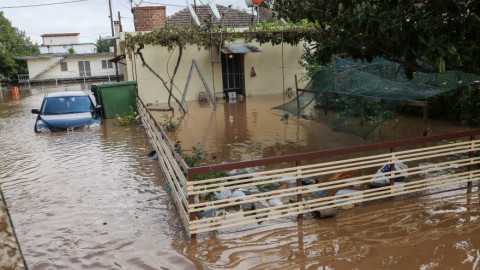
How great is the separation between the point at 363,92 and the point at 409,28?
4717 millimetres

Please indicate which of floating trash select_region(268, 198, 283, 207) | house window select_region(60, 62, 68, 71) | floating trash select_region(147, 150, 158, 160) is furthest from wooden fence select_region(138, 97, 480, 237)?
house window select_region(60, 62, 68, 71)

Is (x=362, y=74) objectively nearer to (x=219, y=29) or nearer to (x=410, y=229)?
(x=410, y=229)

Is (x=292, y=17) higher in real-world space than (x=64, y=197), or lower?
higher

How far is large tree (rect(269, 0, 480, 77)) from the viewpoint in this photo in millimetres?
4953

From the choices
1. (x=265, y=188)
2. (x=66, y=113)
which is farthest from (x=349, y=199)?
(x=66, y=113)

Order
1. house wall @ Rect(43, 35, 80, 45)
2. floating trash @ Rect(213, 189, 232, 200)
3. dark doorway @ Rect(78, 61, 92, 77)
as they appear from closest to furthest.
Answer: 1. floating trash @ Rect(213, 189, 232, 200)
2. dark doorway @ Rect(78, 61, 92, 77)
3. house wall @ Rect(43, 35, 80, 45)

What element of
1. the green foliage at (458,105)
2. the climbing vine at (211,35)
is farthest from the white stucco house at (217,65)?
the green foliage at (458,105)

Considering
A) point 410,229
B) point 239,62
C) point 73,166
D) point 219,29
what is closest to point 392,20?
point 410,229

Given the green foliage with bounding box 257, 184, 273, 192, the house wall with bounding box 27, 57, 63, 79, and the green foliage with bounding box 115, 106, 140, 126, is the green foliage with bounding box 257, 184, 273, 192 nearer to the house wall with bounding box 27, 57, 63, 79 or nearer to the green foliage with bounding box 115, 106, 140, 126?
the green foliage with bounding box 115, 106, 140, 126

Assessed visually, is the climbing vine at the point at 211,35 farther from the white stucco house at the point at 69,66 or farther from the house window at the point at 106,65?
the house window at the point at 106,65

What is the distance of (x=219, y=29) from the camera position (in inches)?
688

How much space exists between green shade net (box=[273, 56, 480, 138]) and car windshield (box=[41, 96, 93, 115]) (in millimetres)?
6780

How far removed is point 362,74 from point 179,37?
8333 millimetres

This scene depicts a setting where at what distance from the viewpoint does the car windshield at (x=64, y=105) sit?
13.5m
